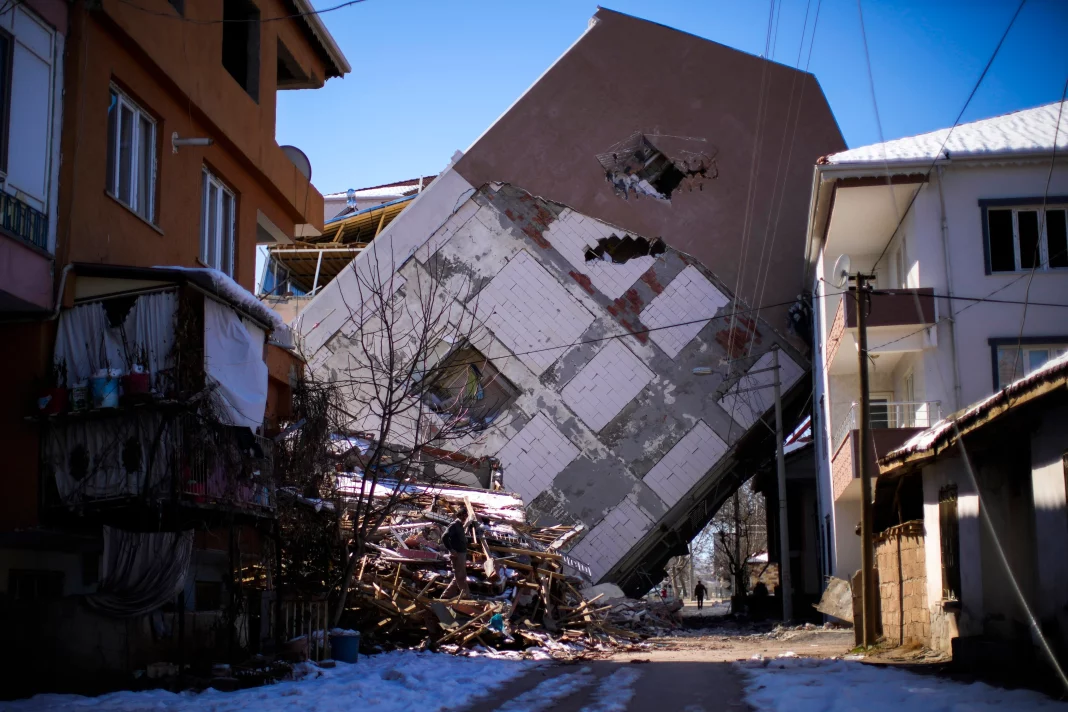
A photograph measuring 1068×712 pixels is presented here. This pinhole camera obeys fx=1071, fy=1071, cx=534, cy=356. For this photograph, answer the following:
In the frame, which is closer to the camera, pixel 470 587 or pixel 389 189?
pixel 470 587

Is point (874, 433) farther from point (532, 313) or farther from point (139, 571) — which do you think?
point (139, 571)

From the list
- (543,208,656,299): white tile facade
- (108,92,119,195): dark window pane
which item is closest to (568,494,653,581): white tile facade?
(543,208,656,299): white tile facade

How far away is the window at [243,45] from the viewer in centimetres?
1777

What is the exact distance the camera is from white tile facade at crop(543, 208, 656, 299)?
1284 inches

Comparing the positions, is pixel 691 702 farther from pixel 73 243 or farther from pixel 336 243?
pixel 336 243

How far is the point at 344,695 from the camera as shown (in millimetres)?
11125

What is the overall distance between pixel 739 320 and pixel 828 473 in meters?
5.47

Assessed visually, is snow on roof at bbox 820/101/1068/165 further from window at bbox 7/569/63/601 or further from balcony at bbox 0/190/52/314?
window at bbox 7/569/63/601

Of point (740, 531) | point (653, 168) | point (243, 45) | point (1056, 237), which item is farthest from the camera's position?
point (740, 531)

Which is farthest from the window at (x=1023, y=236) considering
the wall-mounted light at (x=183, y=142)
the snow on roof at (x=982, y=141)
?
the wall-mounted light at (x=183, y=142)

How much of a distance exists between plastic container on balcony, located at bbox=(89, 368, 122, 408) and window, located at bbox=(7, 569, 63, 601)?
7.25 feet

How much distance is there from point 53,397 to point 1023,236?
803 inches

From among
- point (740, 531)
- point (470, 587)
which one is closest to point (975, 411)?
point (470, 587)

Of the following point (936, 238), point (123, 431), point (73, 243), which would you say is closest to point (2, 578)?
point (123, 431)
